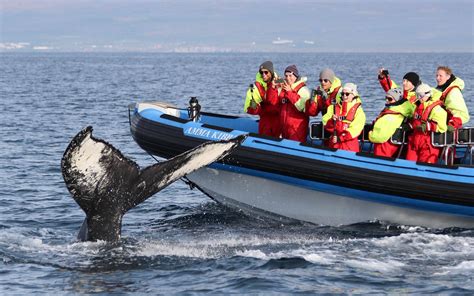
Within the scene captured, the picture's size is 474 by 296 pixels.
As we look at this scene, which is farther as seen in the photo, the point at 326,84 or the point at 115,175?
the point at 326,84

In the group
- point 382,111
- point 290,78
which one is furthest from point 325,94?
point 382,111

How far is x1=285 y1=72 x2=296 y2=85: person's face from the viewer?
11.9 metres

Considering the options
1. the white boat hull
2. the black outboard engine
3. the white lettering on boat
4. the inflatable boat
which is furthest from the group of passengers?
the black outboard engine

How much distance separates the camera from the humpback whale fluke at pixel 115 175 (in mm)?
9094

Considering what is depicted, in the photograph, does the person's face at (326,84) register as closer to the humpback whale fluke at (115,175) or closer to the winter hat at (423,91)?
the winter hat at (423,91)

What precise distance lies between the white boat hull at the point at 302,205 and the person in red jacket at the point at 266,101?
82cm

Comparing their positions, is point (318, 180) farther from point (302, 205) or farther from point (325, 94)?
point (325, 94)

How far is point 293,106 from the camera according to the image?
39.7 feet

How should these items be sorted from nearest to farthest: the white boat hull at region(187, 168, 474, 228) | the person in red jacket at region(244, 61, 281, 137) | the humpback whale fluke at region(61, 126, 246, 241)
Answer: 1. the humpback whale fluke at region(61, 126, 246, 241)
2. the white boat hull at region(187, 168, 474, 228)
3. the person in red jacket at region(244, 61, 281, 137)

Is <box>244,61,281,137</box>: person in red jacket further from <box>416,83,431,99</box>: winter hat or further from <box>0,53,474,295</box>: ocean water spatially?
<box>416,83,431,99</box>: winter hat

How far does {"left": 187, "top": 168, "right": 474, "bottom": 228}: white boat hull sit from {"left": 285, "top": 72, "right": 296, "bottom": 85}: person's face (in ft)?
4.21

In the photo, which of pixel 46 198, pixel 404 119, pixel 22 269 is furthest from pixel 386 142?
pixel 46 198

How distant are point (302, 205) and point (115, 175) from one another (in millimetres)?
3478

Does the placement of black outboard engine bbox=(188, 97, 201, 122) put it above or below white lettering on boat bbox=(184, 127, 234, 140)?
above
